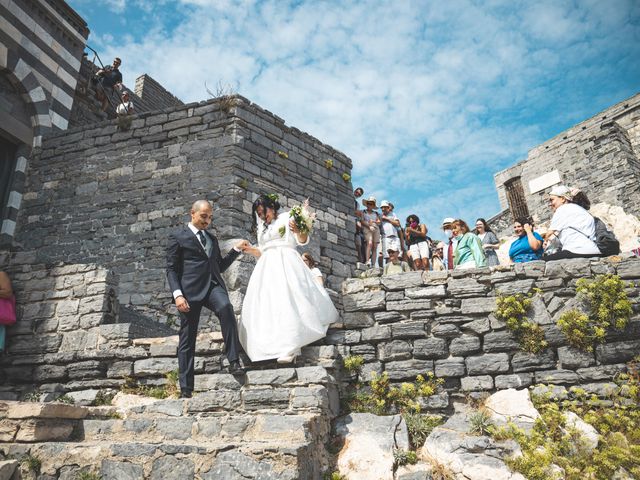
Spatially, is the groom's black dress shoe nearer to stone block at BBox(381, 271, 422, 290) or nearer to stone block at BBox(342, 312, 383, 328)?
stone block at BBox(342, 312, 383, 328)

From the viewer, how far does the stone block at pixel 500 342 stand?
14.9ft

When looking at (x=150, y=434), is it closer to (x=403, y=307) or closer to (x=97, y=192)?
(x=403, y=307)

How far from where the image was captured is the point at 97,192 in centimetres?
912

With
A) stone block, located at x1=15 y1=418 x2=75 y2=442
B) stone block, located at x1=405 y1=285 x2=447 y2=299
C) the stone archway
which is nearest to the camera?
stone block, located at x1=15 y1=418 x2=75 y2=442

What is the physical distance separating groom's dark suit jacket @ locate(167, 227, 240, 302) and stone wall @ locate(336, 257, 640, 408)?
1.46 metres

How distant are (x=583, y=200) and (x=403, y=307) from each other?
264 centimetres

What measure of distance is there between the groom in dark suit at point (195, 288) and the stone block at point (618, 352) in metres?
3.51

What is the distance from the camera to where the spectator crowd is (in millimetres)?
4996

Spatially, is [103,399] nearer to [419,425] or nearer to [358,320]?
[358,320]

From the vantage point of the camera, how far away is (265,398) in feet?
13.1

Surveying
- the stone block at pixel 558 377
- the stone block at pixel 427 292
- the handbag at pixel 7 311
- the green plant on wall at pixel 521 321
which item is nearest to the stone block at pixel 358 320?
the stone block at pixel 427 292

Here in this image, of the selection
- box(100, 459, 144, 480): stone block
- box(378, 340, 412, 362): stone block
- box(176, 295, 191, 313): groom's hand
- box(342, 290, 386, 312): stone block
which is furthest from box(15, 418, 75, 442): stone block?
box(378, 340, 412, 362): stone block

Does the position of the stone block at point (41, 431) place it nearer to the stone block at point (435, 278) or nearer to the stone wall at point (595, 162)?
the stone block at point (435, 278)

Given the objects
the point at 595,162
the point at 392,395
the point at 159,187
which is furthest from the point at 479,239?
the point at 595,162
